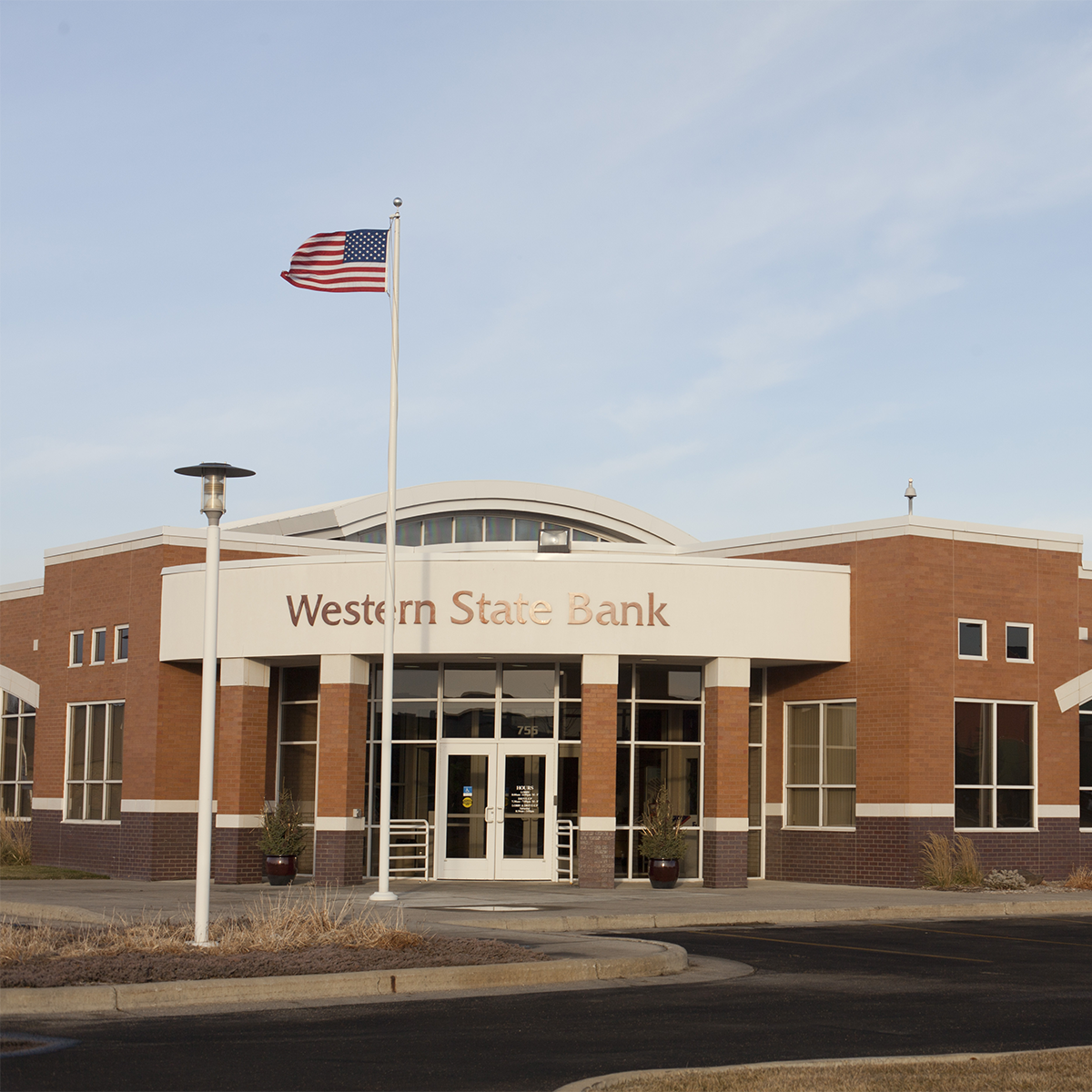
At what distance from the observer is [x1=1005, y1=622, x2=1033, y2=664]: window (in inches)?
1104

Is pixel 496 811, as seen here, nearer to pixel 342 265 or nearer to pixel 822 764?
pixel 822 764

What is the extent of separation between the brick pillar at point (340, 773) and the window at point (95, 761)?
5.37 m

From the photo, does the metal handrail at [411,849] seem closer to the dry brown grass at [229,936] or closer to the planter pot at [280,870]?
the planter pot at [280,870]

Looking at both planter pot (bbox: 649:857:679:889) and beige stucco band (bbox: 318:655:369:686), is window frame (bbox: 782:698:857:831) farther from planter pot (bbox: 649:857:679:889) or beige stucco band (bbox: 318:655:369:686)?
beige stucco band (bbox: 318:655:369:686)

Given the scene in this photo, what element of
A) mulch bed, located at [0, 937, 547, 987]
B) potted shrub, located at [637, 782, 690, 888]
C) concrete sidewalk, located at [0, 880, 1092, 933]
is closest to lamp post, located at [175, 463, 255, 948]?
mulch bed, located at [0, 937, 547, 987]

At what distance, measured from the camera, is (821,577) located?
27453 mm

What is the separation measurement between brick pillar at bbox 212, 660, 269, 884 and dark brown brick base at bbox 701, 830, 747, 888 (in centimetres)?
795

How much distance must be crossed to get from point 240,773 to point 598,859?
654cm

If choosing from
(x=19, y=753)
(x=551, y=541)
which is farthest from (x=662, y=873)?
(x=19, y=753)

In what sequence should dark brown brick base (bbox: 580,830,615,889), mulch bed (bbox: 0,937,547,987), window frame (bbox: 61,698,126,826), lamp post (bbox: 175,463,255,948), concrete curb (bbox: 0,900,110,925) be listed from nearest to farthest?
1. mulch bed (bbox: 0,937,547,987)
2. lamp post (bbox: 175,463,255,948)
3. concrete curb (bbox: 0,900,110,925)
4. dark brown brick base (bbox: 580,830,615,889)
5. window frame (bbox: 61,698,126,826)

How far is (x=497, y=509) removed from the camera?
134ft

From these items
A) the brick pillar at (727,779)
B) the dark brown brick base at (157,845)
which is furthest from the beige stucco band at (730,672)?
the dark brown brick base at (157,845)

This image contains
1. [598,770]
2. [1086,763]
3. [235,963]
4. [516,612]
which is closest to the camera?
[235,963]

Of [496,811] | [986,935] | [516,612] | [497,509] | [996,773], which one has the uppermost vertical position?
[497,509]
